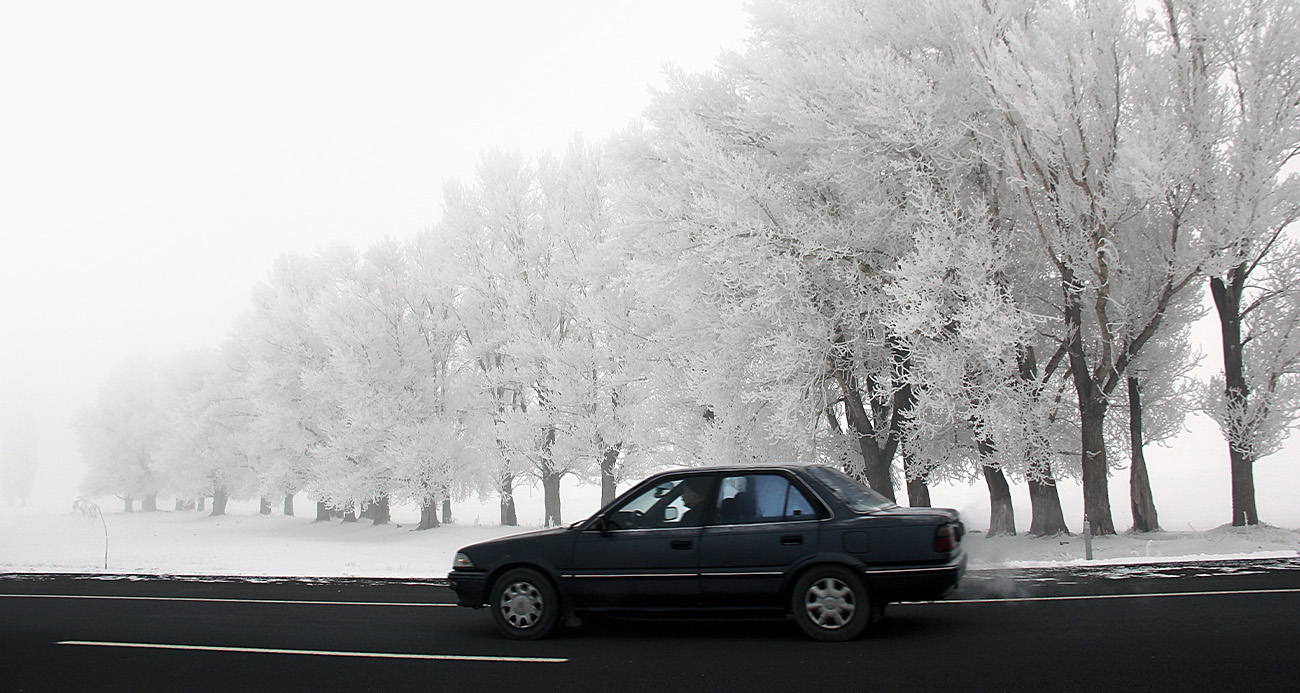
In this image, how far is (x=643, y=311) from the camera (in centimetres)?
2211

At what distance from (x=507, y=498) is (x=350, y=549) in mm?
7470

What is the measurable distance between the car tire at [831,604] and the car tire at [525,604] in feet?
7.45

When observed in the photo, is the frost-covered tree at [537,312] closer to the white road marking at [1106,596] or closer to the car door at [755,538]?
the white road marking at [1106,596]

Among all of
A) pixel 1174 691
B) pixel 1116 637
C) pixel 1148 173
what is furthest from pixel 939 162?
pixel 1174 691

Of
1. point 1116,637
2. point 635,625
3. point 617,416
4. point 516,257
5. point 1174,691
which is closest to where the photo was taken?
point 1174,691

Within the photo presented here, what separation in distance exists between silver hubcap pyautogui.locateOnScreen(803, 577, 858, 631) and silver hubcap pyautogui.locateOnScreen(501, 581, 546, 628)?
8.16ft

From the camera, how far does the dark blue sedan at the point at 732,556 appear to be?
23.4 feet

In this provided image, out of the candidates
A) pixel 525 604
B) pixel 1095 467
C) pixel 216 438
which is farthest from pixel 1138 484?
pixel 216 438

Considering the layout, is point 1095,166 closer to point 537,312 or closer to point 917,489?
point 917,489

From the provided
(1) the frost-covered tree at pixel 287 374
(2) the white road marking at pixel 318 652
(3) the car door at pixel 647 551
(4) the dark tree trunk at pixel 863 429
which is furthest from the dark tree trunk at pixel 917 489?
(1) the frost-covered tree at pixel 287 374

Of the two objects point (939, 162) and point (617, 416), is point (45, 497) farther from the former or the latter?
point (939, 162)

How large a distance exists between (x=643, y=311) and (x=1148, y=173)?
461 inches

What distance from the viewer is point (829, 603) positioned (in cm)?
728

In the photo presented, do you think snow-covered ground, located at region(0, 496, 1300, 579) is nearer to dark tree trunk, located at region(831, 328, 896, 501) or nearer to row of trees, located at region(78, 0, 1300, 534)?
row of trees, located at region(78, 0, 1300, 534)
